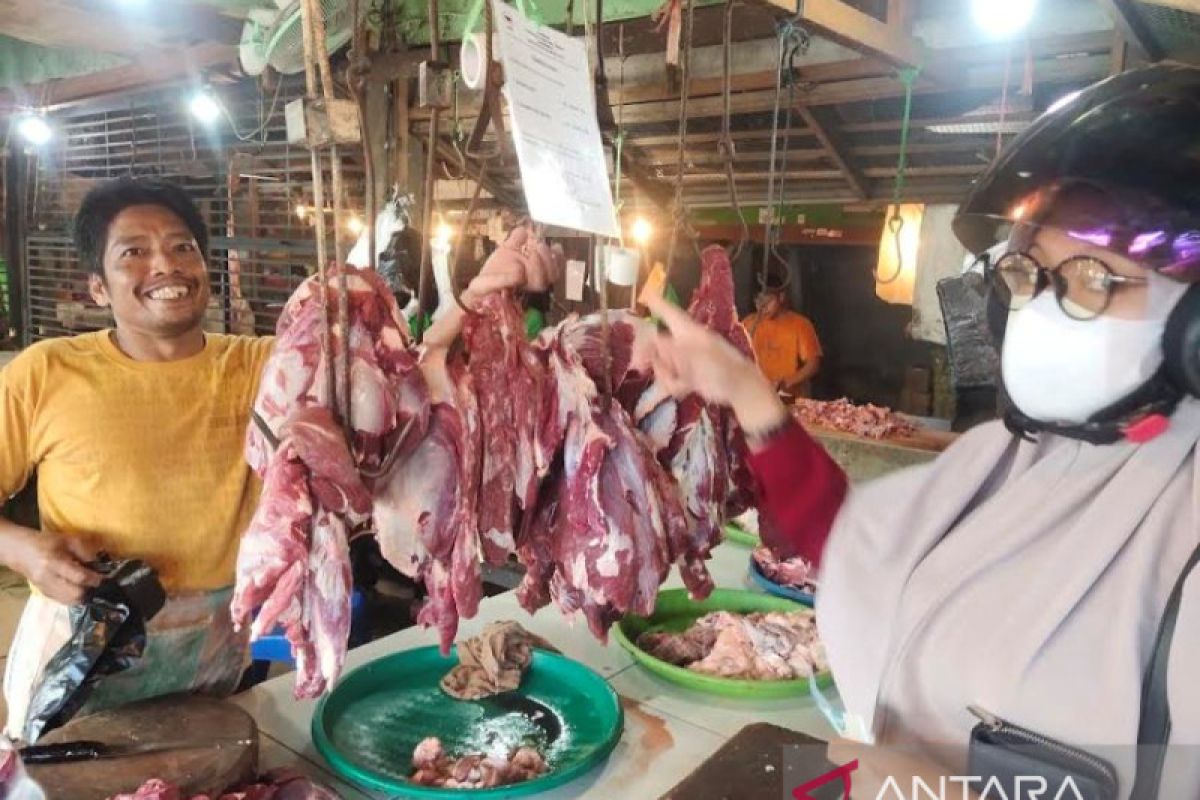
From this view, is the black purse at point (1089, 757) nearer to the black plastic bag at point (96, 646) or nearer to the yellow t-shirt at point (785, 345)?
the black plastic bag at point (96, 646)

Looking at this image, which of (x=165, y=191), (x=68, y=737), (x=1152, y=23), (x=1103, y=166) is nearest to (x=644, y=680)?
(x=68, y=737)

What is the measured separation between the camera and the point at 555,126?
1606 mm

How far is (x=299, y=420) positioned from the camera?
1580 millimetres

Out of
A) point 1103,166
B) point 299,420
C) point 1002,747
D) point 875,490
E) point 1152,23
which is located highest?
point 1152,23

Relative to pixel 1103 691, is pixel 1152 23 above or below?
above

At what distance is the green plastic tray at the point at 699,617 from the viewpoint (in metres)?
2.31

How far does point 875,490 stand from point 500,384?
862 mm

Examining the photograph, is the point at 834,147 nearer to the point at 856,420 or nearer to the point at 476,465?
the point at 856,420

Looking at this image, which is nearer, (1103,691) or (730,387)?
(1103,691)

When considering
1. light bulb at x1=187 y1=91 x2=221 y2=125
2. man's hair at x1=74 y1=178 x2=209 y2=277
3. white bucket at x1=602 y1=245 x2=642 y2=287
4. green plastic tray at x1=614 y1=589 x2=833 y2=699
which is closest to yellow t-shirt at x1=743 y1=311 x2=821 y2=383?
white bucket at x1=602 y1=245 x2=642 y2=287

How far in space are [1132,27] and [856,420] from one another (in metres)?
3.73

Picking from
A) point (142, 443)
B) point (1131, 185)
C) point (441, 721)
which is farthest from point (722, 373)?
point (142, 443)

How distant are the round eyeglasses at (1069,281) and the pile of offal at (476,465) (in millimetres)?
853

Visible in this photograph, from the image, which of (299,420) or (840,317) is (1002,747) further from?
(840,317)
